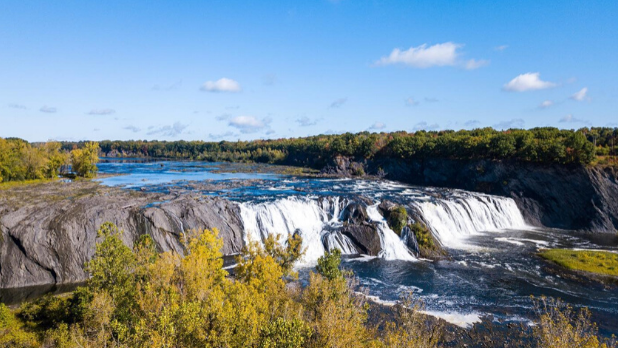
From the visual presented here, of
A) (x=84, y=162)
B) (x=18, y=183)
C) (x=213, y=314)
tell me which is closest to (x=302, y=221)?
(x=213, y=314)

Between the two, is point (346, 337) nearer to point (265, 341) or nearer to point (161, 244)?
point (265, 341)

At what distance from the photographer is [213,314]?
66.4ft

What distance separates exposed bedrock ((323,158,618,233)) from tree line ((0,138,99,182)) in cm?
10767

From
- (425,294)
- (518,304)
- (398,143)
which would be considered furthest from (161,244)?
(398,143)

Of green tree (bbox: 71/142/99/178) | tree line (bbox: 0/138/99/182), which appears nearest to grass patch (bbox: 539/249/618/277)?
tree line (bbox: 0/138/99/182)

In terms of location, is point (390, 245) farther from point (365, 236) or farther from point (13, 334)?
point (13, 334)

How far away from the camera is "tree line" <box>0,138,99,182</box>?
8231 centimetres

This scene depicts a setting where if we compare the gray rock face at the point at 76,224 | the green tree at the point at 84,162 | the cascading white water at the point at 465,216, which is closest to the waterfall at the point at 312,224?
the gray rock face at the point at 76,224

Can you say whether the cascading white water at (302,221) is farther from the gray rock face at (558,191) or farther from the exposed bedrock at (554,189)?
the gray rock face at (558,191)

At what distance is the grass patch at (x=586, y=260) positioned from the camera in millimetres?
49578

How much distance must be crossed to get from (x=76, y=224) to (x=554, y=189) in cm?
9513

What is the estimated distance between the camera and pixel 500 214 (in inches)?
3120

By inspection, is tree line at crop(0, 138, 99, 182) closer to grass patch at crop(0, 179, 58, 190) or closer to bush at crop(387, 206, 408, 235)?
grass patch at crop(0, 179, 58, 190)

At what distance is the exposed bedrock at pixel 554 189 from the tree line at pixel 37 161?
108m
